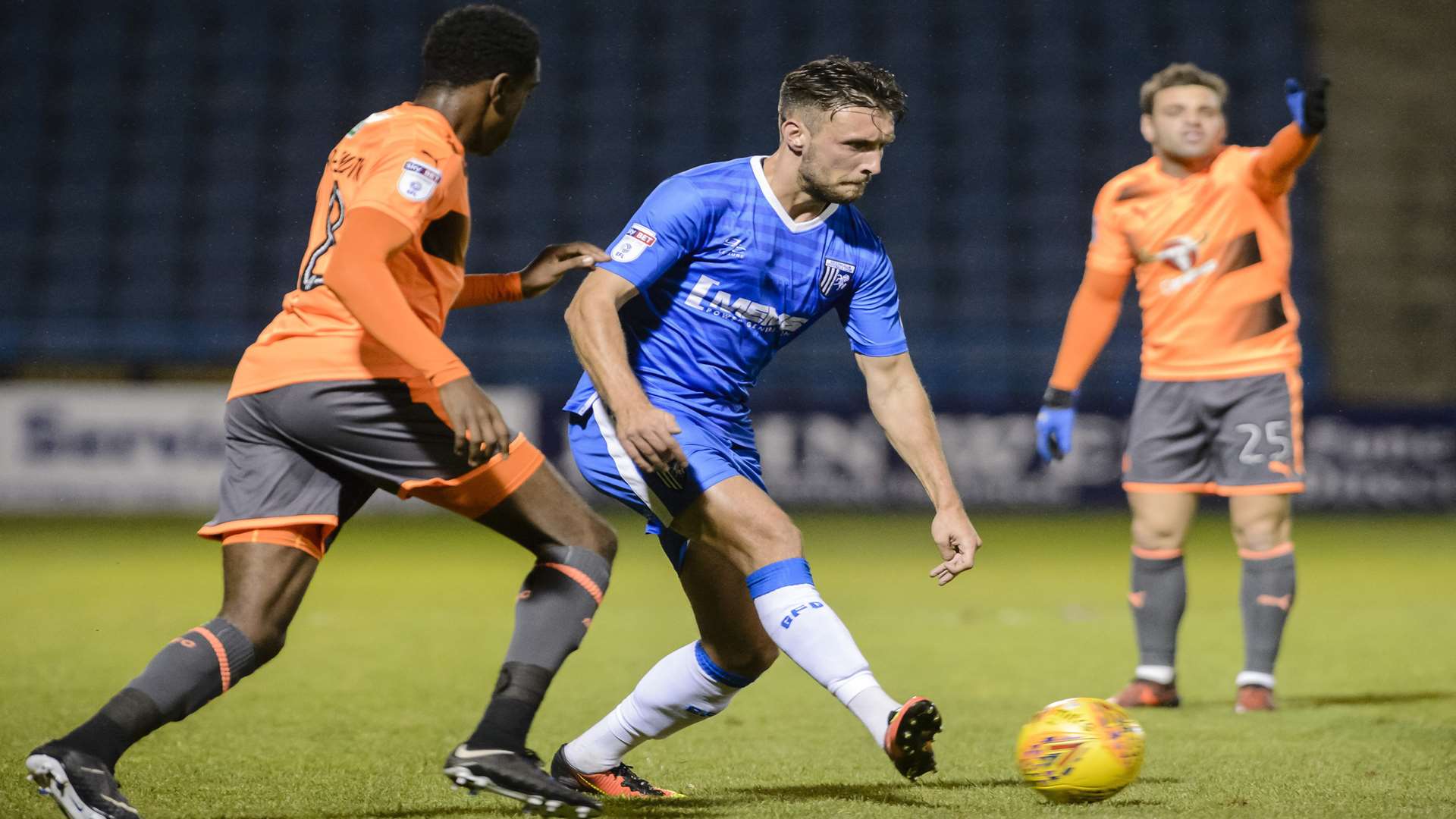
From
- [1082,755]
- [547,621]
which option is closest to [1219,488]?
[1082,755]

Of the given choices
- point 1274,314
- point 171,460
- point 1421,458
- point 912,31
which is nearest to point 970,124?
point 912,31

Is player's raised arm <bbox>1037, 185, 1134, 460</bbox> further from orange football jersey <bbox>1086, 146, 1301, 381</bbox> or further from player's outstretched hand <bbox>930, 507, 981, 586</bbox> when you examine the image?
player's outstretched hand <bbox>930, 507, 981, 586</bbox>

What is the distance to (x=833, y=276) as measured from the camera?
13.7 ft

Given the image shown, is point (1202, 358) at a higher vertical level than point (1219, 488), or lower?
higher

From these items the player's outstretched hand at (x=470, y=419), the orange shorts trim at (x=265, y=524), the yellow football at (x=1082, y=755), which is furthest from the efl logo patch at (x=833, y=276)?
the orange shorts trim at (x=265, y=524)

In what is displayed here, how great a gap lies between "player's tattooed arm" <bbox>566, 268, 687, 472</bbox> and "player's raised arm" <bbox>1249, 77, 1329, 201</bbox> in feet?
8.16

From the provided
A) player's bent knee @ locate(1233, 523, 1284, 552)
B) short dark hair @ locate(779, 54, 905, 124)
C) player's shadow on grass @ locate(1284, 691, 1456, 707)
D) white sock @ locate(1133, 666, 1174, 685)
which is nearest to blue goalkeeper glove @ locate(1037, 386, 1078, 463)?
player's bent knee @ locate(1233, 523, 1284, 552)

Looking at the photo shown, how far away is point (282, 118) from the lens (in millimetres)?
19828

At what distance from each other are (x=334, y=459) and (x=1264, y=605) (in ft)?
11.5

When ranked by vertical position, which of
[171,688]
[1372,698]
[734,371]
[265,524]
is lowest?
[1372,698]

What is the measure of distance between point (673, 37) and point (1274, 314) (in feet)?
50.9

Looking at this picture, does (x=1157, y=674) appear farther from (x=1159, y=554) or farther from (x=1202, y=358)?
(x=1202, y=358)

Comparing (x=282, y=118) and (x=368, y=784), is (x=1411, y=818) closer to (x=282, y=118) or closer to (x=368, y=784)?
(x=368, y=784)

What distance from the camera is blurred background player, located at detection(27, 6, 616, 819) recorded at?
11.4ft
